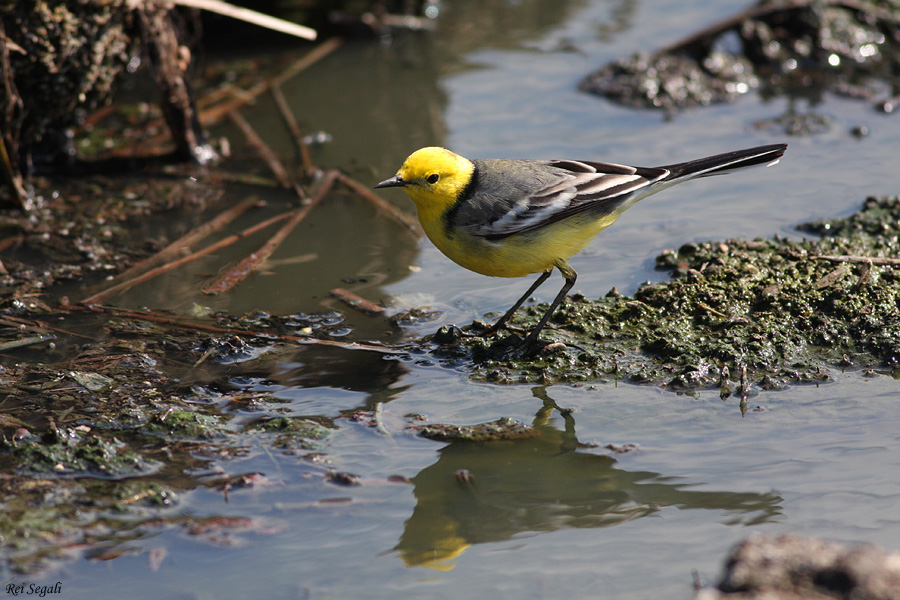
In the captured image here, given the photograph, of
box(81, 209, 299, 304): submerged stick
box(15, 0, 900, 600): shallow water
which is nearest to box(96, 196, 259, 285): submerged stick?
box(81, 209, 299, 304): submerged stick

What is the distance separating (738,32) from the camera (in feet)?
35.7

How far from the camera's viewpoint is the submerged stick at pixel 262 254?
22.3ft

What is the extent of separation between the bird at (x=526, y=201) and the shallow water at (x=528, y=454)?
762 mm

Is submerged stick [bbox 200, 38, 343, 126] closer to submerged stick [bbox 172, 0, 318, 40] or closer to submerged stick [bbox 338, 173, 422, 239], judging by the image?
submerged stick [bbox 172, 0, 318, 40]

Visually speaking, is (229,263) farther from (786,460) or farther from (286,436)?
(786,460)

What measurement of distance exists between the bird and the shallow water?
0.76 m

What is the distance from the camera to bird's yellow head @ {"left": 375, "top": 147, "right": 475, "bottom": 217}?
19.5ft

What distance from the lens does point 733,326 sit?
584cm

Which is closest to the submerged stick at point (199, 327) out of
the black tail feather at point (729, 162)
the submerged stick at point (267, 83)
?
the black tail feather at point (729, 162)

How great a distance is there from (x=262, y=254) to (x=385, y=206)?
1.34 meters

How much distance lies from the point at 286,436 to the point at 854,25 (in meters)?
9.62

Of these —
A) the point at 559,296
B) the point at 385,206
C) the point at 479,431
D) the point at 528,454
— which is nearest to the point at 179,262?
the point at 385,206

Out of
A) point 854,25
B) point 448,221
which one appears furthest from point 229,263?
point 854,25

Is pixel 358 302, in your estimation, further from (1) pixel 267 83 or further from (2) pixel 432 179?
(1) pixel 267 83
